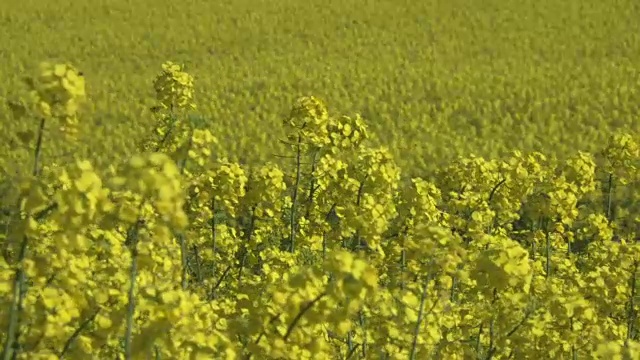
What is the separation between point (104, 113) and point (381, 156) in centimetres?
1342

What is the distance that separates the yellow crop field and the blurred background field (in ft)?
0.39

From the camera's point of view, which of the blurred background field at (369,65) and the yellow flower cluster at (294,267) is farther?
the blurred background field at (369,65)

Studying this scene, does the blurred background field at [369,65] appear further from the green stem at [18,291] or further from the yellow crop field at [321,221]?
the green stem at [18,291]

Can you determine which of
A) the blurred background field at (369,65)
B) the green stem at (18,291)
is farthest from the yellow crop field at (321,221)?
the blurred background field at (369,65)

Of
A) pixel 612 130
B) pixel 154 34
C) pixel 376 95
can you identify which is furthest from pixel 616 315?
pixel 154 34

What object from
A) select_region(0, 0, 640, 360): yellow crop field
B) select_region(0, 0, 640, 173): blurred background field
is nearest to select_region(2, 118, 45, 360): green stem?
select_region(0, 0, 640, 360): yellow crop field

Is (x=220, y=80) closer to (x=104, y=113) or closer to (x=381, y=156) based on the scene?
(x=104, y=113)

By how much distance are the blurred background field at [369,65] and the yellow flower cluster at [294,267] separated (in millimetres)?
6567

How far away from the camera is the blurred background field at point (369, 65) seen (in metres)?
16.1

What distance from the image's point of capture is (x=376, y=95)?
19.1 metres

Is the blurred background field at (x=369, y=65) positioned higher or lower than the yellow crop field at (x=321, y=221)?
higher

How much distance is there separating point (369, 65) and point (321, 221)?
51.9 ft

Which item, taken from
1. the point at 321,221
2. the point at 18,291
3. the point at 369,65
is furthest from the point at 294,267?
the point at 369,65

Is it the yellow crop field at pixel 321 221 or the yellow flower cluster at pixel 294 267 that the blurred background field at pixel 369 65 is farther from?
the yellow flower cluster at pixel 294 267
